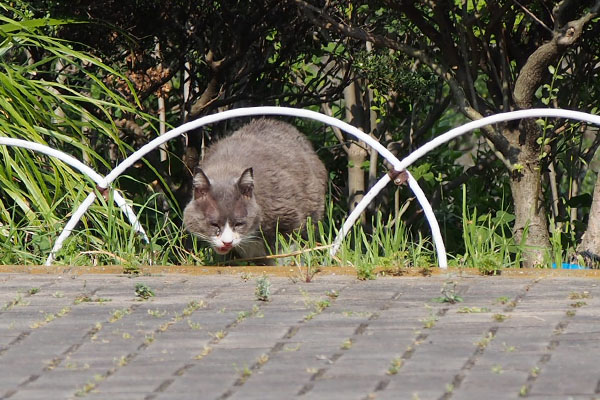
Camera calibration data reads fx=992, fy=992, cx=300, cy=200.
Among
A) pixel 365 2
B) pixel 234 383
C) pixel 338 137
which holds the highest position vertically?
pixel 365 2

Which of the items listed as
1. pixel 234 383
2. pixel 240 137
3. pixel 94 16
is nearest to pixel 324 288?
pixel 234 383

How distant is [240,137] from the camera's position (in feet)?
24.2

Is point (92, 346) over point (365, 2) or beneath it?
beneath

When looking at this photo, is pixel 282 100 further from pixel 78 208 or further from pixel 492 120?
pixel 492 120

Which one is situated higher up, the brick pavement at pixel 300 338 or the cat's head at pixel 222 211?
the cat's head at pixel 222 211

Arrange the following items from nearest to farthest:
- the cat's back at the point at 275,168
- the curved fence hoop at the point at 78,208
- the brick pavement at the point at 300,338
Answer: the brick pavement at the point at 300,338, the curved fence hoop at the point at 78,208, the cat's back at the point at 275,168

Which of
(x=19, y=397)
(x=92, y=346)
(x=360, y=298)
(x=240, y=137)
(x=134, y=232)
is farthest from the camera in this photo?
(x=240, y=137)

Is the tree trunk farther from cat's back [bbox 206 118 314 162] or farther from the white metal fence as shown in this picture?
cat's back [bbox 206 118 314 162]

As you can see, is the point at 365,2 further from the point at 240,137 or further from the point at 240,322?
the point at 240,322

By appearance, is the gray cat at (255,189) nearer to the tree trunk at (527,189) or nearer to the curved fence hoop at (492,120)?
the curved fence hoop at (492,120)

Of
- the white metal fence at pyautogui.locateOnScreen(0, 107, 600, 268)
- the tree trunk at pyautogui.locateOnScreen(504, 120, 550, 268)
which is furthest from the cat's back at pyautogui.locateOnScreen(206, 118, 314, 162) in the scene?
the tree trunk at pyautogui.locateOnScreen(504, 120, 550, 268)

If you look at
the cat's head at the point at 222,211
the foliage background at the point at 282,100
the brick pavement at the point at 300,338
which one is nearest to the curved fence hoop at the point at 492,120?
the foliage background at the point at 282,100

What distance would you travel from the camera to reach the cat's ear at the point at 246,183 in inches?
250

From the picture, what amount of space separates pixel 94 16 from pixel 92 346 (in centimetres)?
385
